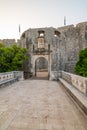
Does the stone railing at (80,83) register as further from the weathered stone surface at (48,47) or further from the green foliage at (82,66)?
the weathered stone surface at (48,47)

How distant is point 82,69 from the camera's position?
2098 cm

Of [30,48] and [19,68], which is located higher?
[30,48]

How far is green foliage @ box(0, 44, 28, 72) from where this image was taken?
1889 cm

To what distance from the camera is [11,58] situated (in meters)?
19.4

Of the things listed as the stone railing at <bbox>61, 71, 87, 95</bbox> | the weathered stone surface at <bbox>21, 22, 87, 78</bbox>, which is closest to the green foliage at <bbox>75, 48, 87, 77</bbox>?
the weathered stone surface at <bbox>21, 22, 87, 78</bbox>

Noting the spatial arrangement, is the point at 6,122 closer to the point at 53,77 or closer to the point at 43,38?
the point at 53,77

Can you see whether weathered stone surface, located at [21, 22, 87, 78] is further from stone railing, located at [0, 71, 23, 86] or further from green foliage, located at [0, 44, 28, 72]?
stone railing, located at [0, 71, 23, 86]

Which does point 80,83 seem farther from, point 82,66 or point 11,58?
point 82,66

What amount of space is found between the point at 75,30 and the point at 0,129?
31.4 m

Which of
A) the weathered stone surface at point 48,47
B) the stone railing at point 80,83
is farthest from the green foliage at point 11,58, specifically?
the stone railing at point 80,83

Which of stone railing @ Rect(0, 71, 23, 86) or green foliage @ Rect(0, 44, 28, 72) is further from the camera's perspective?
green foliage @ Rect(0, 44, 28, 72)

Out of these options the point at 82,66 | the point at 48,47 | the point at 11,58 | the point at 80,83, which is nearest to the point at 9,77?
the point at 11,58

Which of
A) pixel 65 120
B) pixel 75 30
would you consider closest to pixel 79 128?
pixel 65 120

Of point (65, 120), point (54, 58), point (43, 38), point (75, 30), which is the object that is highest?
point (75, 30)
